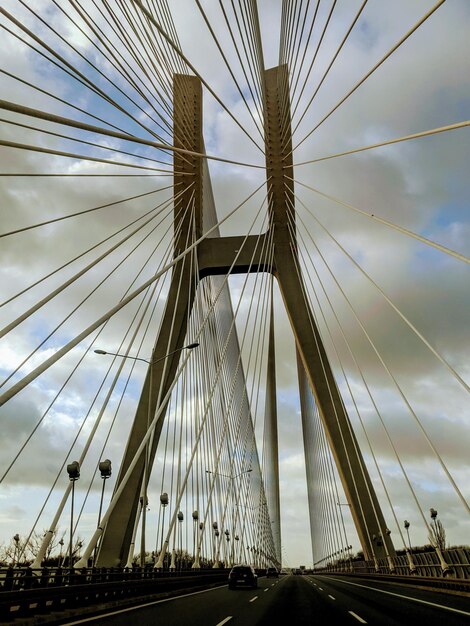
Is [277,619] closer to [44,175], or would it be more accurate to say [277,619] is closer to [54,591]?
[54,591]

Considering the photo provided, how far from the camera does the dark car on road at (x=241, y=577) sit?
21516 mm

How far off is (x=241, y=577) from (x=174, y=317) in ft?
37.6

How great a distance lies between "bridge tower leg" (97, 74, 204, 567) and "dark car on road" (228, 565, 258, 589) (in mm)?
4747

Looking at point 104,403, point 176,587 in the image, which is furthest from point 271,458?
point 104,403

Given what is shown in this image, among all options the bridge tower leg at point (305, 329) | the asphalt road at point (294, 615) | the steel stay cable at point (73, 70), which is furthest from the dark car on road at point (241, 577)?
the steel stay cable at point (73, 70)

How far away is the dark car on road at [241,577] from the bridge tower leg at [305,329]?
5.69 m

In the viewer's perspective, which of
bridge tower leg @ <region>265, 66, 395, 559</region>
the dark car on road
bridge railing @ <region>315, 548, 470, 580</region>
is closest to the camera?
bridge railing @ <region>315, 548, 470, 580</region>

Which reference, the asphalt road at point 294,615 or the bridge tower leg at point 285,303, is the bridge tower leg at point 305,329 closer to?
the bridge tower leg at point 285,303

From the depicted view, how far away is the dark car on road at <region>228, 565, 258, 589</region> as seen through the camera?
2152cm

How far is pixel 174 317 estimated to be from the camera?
24.9 metres

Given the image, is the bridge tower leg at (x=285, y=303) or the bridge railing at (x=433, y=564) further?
the bridge tower leg at (x=285, y=303)

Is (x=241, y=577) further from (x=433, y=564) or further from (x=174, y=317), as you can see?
(x=174, y=317)

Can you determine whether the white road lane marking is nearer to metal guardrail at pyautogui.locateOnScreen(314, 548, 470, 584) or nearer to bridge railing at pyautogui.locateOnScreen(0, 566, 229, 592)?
bridge railing at pyautogui.locateOnScreen(0, 566, 229, 592)

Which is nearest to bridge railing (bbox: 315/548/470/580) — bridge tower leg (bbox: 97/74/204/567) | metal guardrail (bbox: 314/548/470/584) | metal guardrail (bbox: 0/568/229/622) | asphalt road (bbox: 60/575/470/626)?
metal guardrail (bbox: 314/548/470/584)
